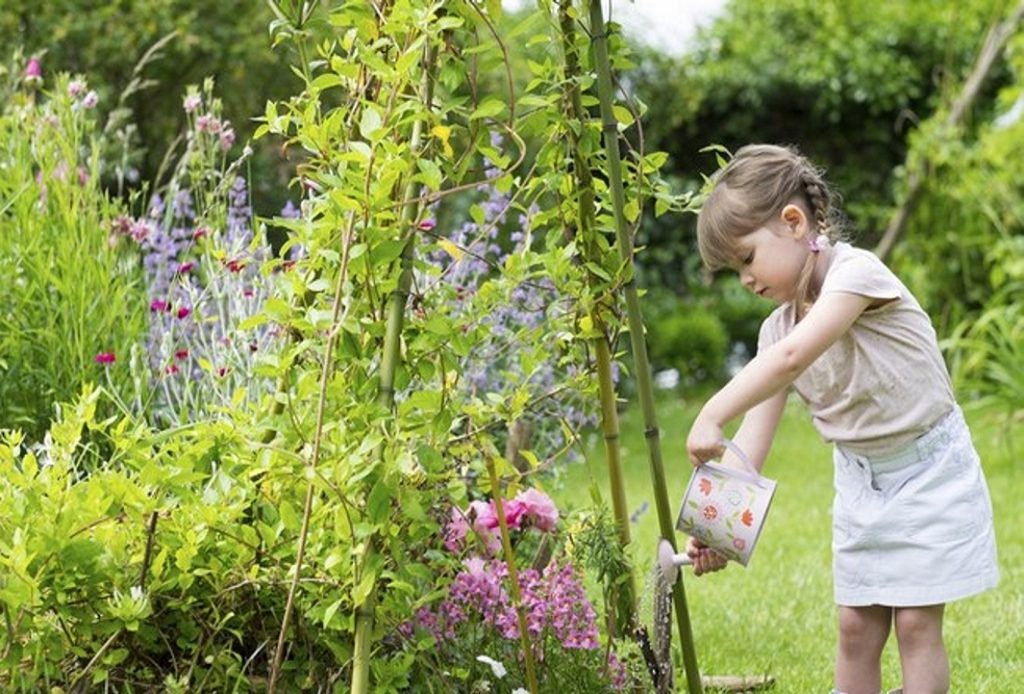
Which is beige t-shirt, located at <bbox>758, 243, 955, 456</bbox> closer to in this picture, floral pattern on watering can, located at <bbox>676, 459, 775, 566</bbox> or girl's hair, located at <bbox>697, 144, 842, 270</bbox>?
girl's hair, located at <bbox>697, 144, 842, 270</bbox>

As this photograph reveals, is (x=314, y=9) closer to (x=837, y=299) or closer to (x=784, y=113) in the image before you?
(x=837, y=299)

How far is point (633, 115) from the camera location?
2.56 m

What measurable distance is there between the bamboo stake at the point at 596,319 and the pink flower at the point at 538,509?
106 mm

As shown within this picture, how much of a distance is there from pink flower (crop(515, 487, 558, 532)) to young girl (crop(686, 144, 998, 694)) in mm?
234

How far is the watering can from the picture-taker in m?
2.46

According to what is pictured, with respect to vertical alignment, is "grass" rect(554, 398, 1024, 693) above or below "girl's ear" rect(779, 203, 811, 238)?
below

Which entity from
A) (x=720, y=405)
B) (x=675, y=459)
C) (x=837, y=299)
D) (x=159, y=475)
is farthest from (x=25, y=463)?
(x=675, y=459)

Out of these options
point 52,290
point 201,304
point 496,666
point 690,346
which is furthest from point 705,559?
point 690,346

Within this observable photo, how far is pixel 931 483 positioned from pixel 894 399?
15cm

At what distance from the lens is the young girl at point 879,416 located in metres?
2.63

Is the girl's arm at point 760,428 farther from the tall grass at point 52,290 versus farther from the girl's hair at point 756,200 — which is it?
the tall grass at point 52,290

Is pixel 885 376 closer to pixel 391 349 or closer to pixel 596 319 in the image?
pixel 596 319

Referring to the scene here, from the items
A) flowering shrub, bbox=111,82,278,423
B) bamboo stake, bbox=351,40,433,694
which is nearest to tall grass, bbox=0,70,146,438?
flowering shrub, bbox=111,82,278,423

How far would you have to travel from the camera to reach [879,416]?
268 centimetres
